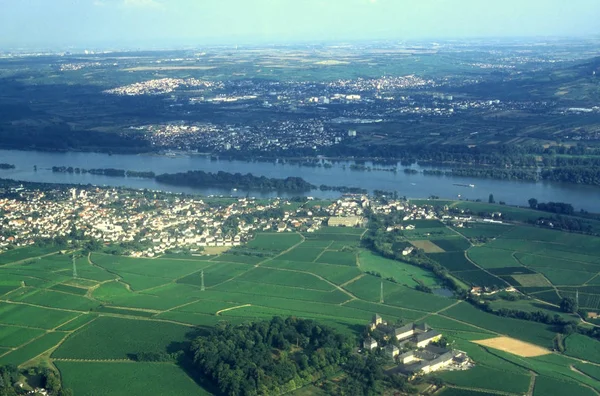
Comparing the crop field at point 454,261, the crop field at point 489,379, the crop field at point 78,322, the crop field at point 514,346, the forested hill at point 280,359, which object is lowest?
the crop field at point 78,322

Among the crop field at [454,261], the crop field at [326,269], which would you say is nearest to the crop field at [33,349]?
the crop field at [326,269]

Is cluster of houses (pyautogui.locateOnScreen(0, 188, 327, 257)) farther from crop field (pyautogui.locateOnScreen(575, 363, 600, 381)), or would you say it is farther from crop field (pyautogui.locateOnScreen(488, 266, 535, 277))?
crop field (pyautogui.locateOnScreen(575, 363, 600, 381))

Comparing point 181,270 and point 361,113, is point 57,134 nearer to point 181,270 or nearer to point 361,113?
point 361,113

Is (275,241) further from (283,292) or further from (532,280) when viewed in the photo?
(532,280)

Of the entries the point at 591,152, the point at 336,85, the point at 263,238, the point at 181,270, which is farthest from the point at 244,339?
the point at 336,85

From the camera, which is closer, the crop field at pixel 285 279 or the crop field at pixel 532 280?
the crop field at pixel 532 280

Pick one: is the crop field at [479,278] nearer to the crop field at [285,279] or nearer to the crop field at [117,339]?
the crop field at [285,279]

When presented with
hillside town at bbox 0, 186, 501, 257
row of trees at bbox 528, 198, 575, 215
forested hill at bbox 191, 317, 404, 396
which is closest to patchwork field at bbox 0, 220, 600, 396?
forested hill at bbox 191, 317, 404, 396
